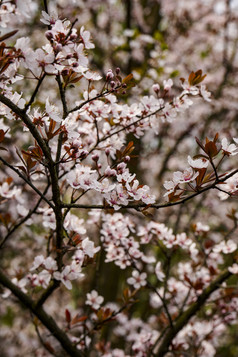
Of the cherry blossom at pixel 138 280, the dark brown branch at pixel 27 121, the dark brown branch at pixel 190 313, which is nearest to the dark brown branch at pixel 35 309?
the cherry blossom at pixel 138 280

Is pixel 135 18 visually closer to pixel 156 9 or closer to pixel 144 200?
pixel 156 9

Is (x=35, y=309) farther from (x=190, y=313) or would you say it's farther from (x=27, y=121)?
(x=27, y=121)

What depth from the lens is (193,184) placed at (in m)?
1.27

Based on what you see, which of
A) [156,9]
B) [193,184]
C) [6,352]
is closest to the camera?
[193,184]

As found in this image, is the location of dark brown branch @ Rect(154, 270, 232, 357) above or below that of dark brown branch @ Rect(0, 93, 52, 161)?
below

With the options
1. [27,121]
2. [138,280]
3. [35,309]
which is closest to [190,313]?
[138,280]

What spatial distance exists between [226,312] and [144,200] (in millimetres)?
1825

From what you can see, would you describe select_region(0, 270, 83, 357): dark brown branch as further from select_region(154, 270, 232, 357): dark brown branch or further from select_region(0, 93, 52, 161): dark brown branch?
select_region(0, 93, 52, 161): dark brown branch

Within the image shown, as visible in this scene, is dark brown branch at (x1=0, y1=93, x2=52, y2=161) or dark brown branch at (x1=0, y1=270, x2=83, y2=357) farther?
dark brown branch at (x1=0, y1=270, x2=83, y2=357)

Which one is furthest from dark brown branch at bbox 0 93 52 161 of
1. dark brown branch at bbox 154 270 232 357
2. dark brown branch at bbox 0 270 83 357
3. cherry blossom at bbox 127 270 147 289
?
dark brown branch at bbox 154 270 232 357

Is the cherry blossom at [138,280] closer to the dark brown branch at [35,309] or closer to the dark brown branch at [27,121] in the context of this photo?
the dark brown branch at [35,309]

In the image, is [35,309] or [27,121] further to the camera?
[35,309]

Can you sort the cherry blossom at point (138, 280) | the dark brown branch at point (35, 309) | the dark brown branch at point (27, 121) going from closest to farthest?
the dark brown branch at point (27, 121)
the dark brown branch at point (35, 309)
the cherry blossom at point (138, 280)

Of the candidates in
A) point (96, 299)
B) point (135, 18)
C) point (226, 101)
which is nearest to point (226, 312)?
point (96, 299)
